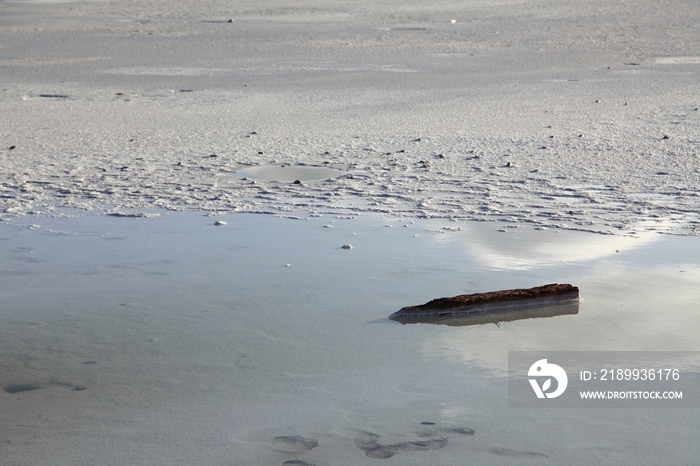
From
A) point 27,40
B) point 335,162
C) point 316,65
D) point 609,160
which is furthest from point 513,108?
point 27,40

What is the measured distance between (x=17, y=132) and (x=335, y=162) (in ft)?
8.73

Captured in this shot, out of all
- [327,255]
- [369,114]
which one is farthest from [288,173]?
[369,114]

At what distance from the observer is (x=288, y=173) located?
5.30 metres

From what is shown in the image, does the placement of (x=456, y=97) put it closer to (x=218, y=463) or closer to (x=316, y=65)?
(x=316, y=65)

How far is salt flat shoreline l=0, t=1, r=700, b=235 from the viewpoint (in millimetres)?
4715

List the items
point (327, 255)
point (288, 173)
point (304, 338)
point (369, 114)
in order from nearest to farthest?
point (304, 338) → point (327, 255) → point (288, 173) → point (369, 114)

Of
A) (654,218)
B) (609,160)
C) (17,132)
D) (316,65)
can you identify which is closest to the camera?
(654,218)

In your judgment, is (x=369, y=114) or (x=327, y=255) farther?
(x=369, y=114)

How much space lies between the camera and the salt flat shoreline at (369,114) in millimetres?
4715

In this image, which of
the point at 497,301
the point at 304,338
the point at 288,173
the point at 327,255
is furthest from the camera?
the point at 288,173

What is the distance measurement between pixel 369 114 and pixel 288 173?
2084mm

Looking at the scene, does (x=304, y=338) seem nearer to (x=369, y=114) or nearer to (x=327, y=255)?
(x=327, y=255)

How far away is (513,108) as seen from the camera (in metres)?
7.41

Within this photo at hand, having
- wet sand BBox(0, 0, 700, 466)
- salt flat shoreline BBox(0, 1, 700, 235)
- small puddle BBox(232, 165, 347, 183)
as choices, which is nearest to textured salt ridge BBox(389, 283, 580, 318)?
wet sand BBox(0, 0, 700, 466)
